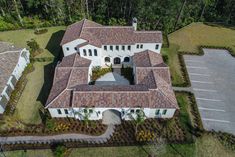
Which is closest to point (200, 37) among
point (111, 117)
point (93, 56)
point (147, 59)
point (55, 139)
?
point (147, 59)

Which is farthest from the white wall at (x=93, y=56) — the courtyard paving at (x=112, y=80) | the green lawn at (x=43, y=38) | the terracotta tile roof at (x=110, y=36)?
the green lawn at (x=43, y=38)

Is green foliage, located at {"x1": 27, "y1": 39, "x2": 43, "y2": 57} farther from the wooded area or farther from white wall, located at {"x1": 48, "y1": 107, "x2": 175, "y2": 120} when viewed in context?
white wall, located at {"x1": 48, "y1": 107, "x2": 175, "y2": 120}

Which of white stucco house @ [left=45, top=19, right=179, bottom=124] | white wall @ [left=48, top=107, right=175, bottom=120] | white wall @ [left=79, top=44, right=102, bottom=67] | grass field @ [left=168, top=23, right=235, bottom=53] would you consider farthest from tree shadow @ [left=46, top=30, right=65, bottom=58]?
grass field @ [left=168, top=23, right=235, bottom=53]

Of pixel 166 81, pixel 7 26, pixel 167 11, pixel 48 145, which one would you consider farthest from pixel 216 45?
pixel 7 26

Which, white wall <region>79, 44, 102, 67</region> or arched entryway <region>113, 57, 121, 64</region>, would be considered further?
arched entryway <region>113, 57, 121, 64</region>

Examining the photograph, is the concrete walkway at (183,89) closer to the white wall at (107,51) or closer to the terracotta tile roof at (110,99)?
the white wall at (107,51)

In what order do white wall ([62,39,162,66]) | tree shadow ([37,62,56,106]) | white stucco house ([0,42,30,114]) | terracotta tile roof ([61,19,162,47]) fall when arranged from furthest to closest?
white wall ([62,39,162,66]) → terracotta tile roof ([61,19,162,47]) → tree shadow ([37,62,56,106]) → white stucco house ([0,42,30,114])

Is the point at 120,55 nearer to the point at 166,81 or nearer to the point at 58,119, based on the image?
the point at 166,81
